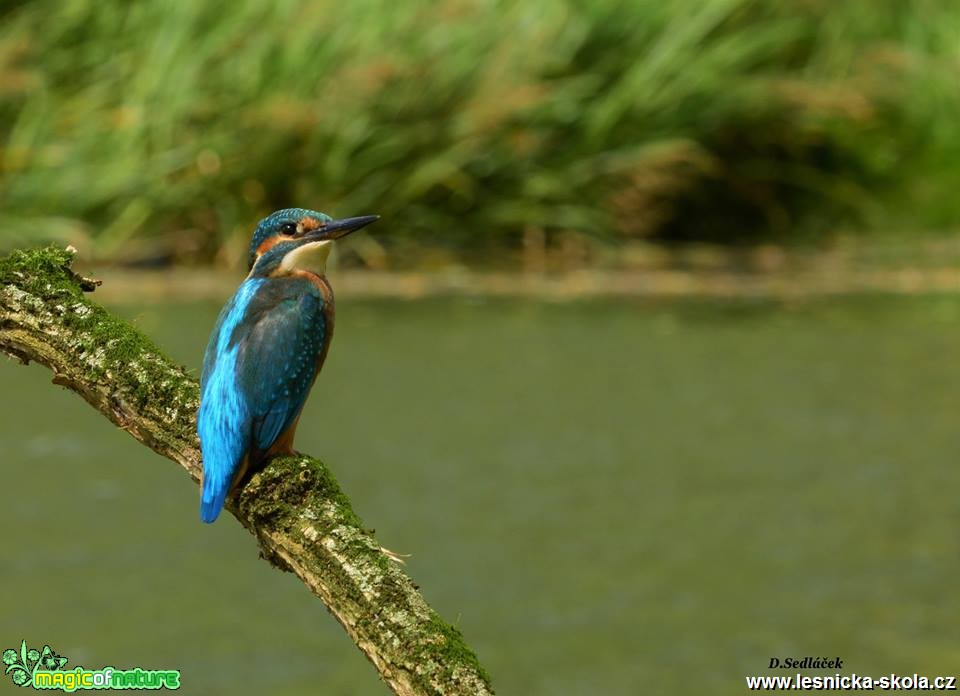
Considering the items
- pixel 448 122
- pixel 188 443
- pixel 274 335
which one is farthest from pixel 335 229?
pixel 448 122

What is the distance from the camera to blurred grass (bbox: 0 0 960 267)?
8672mm

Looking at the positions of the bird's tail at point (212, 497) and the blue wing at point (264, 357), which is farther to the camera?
the blue wing at point (264, 357)

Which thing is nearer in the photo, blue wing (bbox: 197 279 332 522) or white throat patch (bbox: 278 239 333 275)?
blue wing (bbox: 197 279 332 522)

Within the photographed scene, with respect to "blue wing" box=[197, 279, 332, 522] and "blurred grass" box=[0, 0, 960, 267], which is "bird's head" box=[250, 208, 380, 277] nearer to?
"blue wing" box=[197, 279, 332, 522]

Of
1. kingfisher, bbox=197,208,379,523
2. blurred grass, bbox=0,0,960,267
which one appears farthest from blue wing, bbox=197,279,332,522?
blurred grass, bbox=0,0,960,267

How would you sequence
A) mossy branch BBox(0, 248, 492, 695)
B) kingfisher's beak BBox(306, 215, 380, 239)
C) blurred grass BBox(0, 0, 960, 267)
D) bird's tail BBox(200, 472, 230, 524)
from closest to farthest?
mossy branch BBox(0, 248, 492, 695)
bird's tail BBox(200, 472, 230, 524)
kingfisher's beak BBox(306, 215, 380, 239)
blurred grass BBox(0, 0, 960, 267)

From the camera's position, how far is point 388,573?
2.19 meters

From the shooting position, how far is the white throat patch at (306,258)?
110 inches

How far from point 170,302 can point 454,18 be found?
2.27 m

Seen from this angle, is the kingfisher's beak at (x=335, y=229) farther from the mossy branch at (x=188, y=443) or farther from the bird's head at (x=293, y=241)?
the mossy branch at (x=188, y=443)

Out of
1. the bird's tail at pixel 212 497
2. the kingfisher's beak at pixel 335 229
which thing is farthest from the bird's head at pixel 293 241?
the bird's tail at pixel 212 497

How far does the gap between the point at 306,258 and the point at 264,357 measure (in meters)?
0.18

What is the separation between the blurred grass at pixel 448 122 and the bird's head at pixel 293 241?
5713 millimetres

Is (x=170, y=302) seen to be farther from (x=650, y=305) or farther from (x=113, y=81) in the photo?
(x=650, y=305)
